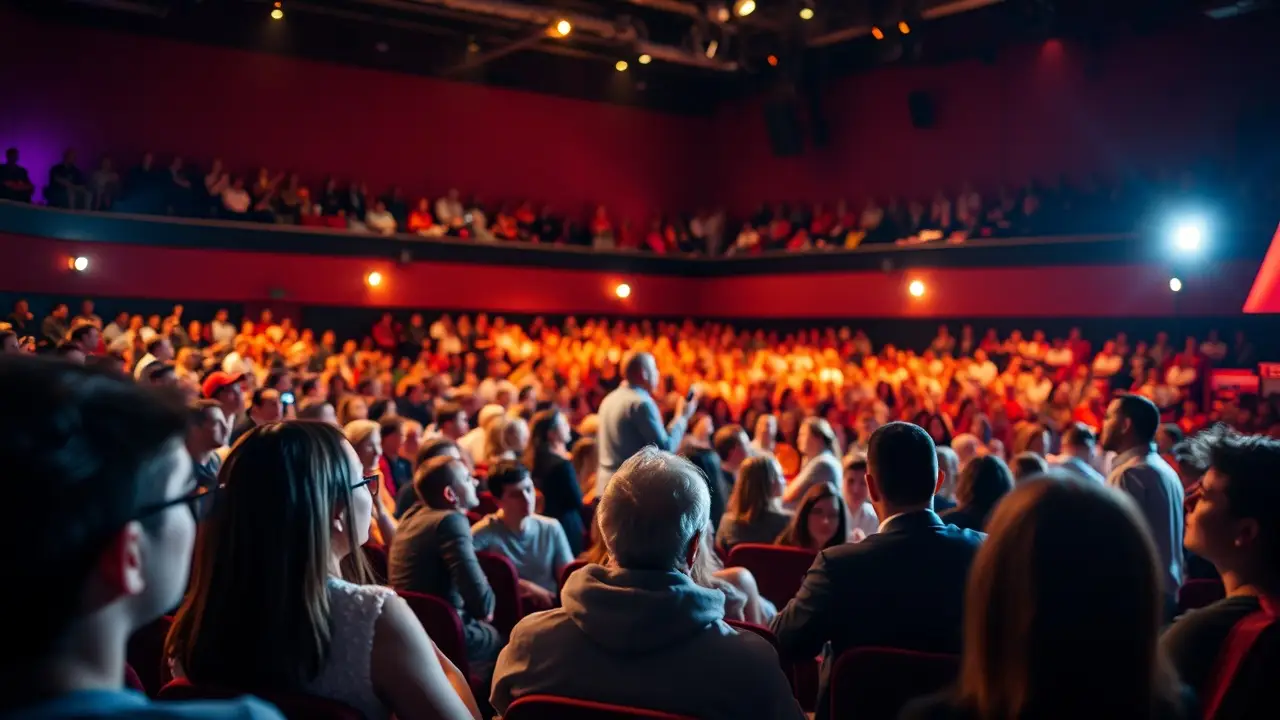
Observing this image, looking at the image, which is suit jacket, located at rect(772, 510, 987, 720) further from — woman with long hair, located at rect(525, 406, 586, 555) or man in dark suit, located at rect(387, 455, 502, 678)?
woman with long hair, located at rect(525, 406, 586, 555)

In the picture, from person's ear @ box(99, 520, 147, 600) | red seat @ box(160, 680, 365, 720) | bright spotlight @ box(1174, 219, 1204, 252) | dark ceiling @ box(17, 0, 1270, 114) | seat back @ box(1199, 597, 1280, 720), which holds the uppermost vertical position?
dark ceiling @ box(17, 0, 1270, 114)

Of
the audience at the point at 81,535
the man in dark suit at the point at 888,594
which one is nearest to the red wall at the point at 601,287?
the man in dark suit at the point at 888,594

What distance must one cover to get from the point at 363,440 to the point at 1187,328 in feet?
43.4

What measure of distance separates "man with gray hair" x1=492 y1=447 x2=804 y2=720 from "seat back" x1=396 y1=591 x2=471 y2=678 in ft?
2.98

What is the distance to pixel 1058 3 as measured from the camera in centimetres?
1677

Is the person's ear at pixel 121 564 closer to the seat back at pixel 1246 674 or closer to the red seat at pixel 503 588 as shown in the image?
the seat back at pixel 1246 674

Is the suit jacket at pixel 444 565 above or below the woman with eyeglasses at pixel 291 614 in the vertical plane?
below

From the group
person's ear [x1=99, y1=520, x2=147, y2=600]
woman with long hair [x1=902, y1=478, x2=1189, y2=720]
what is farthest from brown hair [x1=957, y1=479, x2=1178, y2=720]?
person's ear [x1=99, y1=520, x2=147, y2=600]

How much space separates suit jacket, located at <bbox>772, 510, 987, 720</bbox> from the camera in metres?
2.71

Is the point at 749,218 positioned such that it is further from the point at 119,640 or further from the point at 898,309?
the point at 119,640

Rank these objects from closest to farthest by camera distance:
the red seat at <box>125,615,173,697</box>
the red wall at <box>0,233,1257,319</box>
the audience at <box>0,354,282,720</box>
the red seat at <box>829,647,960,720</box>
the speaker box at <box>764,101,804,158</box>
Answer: the audience at <box>0,354,282,720</box> → the red seat at <box>829,647,960,720</box> → the red seat at <box>125,615,173,697</box> → the red wall at <box>0,233,1257,319</box> → the speaker box at <box>764,101,804,158</box>

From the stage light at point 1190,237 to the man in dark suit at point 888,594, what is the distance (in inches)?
504

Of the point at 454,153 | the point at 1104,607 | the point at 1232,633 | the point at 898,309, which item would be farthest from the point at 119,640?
the point at 454,153

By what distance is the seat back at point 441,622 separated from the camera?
3.26 meters
